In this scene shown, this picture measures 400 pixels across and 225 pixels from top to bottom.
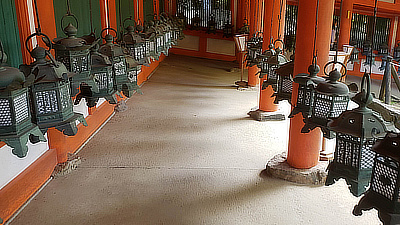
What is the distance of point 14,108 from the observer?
6.77 ft

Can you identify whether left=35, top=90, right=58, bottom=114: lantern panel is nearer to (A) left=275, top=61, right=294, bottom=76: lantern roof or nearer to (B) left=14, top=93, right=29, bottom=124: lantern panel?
(B) left=14, top=93, right=29, bottom=124: lantern panel

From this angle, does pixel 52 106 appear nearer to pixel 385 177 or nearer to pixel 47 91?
pixel 47 91

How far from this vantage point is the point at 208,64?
1394cm

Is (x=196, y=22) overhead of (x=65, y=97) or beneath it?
overhead

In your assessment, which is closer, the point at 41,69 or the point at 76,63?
the point at 41,69

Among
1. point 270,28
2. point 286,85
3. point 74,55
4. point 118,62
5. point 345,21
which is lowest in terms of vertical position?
point 286,85

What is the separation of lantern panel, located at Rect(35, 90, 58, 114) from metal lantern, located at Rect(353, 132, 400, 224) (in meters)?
1.86

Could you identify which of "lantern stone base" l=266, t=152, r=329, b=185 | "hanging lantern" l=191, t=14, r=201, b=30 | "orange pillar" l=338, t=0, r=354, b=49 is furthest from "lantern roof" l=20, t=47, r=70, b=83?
"hanging lantern" l=191, t=14, r=201, b=30

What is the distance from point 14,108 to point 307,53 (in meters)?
3.40

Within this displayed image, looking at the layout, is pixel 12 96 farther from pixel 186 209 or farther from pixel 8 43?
pixel 186 209

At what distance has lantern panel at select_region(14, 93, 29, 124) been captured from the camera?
2.09 m

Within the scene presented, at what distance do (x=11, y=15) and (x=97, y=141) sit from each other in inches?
110

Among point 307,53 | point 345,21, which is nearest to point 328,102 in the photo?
point 307,53

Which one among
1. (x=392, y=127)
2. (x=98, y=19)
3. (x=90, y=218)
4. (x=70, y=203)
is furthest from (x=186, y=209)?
(x=98, y=19)
